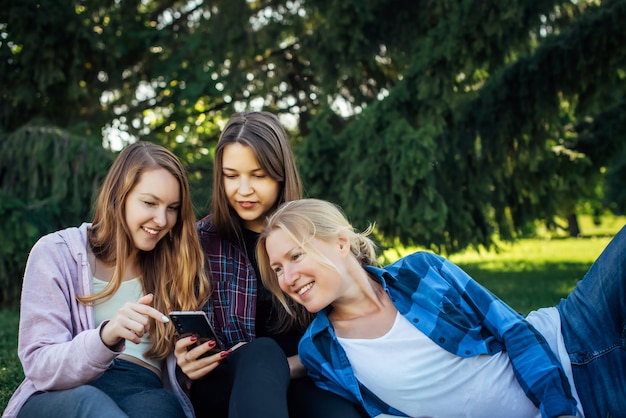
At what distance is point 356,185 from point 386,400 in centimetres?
409

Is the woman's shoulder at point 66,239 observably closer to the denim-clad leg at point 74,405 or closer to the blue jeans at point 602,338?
the denim-clad leg at point 74,405

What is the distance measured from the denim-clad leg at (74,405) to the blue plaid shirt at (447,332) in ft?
2.90

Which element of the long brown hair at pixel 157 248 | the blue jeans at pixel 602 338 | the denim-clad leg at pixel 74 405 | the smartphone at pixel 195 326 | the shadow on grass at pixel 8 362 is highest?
the long brown hair at pixel 157 248

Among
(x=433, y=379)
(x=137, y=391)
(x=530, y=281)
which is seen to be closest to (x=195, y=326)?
(x=137, y=391)

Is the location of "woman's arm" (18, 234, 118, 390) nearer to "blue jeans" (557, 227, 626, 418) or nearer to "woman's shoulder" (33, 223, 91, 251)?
"woman's shoulder" (33, 223, 91, 251)

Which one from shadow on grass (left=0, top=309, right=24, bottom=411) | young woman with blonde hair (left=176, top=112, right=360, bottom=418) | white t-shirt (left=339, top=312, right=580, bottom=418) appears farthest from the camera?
shadow on grass (left=0, top=309, right=24, bottom=411)

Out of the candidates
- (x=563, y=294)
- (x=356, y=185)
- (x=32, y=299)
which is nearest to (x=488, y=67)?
(x=356, y=185)

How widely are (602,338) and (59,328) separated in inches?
85.4

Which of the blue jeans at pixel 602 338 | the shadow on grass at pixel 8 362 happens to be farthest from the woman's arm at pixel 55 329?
the blue jeans at pixel 602 338

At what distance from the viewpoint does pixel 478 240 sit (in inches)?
317

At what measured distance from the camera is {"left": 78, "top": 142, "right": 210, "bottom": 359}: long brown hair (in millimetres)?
3008

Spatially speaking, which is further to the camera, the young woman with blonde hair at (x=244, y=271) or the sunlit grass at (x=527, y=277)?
the sunlit grass at (x=527, y=277)

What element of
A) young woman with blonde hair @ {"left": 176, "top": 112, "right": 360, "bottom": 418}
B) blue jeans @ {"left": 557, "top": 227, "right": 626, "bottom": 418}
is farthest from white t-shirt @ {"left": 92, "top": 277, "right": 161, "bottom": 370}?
blue jeans @ {"left": 557, "top": 227, "right": 626, "bottom": 418}

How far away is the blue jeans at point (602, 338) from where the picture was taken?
9.03 ft
